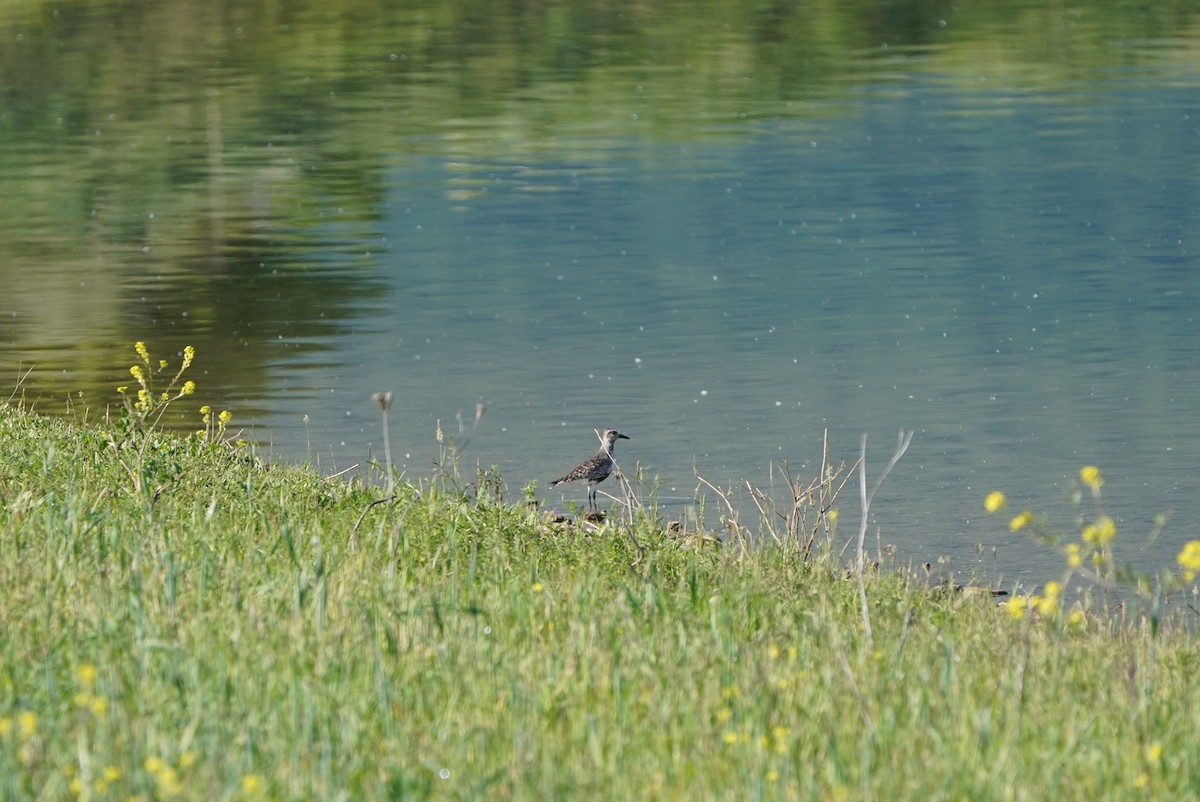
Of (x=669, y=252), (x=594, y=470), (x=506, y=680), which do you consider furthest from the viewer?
(x=669, y=252)

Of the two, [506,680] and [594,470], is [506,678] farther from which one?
[594,470]

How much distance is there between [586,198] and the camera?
25.7 meters

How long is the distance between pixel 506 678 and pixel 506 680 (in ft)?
0.04

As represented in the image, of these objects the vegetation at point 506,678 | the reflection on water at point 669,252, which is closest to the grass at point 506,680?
the vegetation at point 506,678

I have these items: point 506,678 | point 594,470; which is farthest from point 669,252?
point 506,678

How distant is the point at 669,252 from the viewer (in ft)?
68.8

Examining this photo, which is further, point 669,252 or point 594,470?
point 669,252

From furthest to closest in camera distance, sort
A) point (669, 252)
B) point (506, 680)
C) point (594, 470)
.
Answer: point (669, 252) → point (594, 470) → point (506, 680)

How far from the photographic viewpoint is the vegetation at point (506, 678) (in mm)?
4910

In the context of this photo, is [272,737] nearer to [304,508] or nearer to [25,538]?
[25,538]

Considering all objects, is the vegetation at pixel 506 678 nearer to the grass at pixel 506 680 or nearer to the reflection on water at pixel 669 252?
the grass at pixel 506 680

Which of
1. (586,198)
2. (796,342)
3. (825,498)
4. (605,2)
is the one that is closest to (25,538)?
(825,498)

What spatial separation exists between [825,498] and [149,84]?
36126mm

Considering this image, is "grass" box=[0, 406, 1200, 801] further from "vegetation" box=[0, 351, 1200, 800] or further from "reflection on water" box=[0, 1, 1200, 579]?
"reflection on water" box=[0, 1, 1200, 579]
